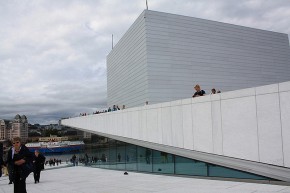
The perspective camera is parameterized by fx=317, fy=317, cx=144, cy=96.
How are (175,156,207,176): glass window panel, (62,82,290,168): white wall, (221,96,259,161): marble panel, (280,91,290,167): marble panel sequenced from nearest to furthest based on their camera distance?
1. (280,91,290,167): marble panel
2. (62,82,290,168): white wall
3. (221,96,259,161): marble panel
4. (175,156,207,176): glass window panel

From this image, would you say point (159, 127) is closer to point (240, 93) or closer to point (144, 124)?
point (144, 124)

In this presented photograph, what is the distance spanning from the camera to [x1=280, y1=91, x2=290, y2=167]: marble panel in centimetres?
949

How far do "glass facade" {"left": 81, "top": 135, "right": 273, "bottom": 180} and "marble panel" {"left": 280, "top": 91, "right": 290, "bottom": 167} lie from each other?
143 cm

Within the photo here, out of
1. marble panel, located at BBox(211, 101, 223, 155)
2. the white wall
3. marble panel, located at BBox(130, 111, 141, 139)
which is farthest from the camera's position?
marble panel, located at BBox(130, 111, 141, 139)

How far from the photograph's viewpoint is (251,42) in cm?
7788

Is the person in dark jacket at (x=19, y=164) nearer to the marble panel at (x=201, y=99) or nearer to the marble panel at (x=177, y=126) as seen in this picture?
the marble panel at (x=201, y=99)

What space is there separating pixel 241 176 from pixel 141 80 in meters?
55.8

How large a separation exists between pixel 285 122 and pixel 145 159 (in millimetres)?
8576

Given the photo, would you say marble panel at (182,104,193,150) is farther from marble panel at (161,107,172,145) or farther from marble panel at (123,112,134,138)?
marble panel at (123,112,134,138)

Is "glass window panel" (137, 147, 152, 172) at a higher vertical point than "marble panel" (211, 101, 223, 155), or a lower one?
lower

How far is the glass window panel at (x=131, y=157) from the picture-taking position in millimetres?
18227

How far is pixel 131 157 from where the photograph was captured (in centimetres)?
1903

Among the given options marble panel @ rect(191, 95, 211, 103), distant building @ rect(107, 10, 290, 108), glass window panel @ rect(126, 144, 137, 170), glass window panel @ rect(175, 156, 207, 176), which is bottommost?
glass window panel @ rect(126, 144, 137, 170)

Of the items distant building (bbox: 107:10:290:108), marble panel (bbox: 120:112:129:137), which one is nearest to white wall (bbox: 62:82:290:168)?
marble panel (bbox: 120:112:129:137)
